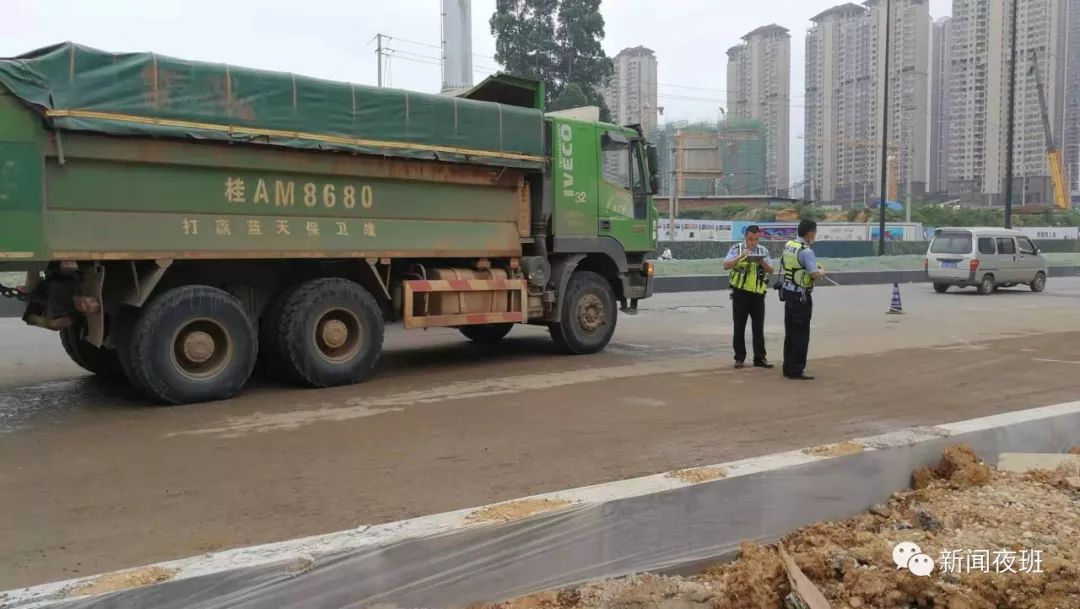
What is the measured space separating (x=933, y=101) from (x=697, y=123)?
59.2 ft

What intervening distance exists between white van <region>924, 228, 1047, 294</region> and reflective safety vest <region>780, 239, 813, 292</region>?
1597 cm

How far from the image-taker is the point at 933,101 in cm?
6025

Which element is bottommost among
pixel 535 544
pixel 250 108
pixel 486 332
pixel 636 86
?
pixel 535 544

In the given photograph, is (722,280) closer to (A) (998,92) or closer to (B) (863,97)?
(A) (998,92)

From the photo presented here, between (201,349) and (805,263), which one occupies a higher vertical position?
(805,263)

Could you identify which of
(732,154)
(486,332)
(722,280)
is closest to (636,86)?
(732,154)

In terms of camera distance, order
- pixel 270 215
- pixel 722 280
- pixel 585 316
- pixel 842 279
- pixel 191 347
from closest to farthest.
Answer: pixel 191 347
pixel 270 215
pixel 585 316
pixel 722 280
pixel 842 279

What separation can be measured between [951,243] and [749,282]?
16.3m

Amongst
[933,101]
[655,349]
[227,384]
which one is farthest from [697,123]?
[227,384]

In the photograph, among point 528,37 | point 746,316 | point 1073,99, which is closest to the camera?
point 746,316

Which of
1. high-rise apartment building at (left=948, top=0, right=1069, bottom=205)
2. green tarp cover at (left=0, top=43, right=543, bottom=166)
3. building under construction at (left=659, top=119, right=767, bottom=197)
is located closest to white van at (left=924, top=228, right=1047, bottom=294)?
green tarp cover at (left=0, top=43, right=543, bottom=166)

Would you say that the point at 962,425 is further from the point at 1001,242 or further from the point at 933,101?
the point at 933,101

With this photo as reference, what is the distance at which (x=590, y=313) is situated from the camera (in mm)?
10281

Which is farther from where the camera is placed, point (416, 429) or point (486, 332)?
point (486, 332)
